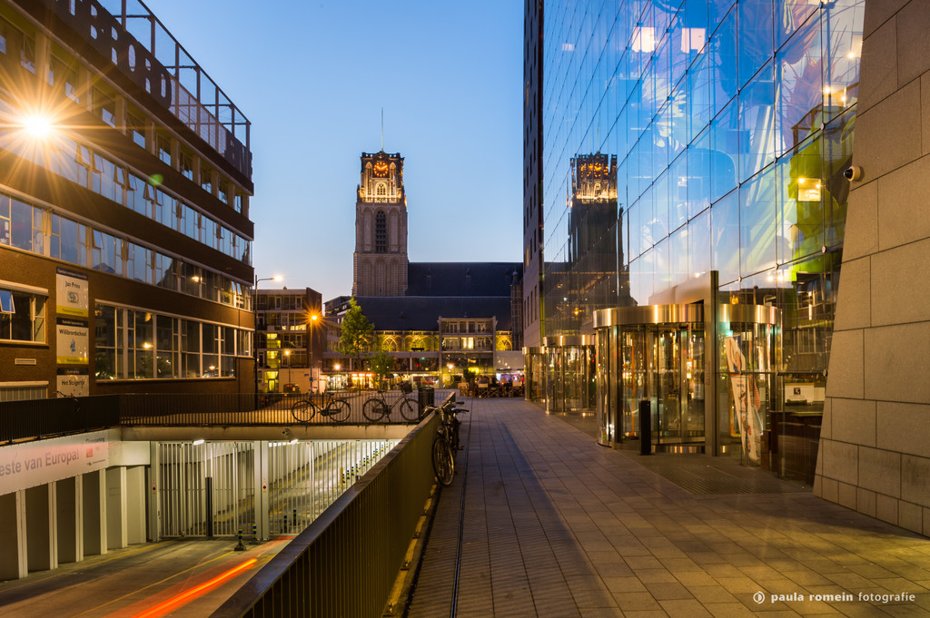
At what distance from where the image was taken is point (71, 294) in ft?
82.2

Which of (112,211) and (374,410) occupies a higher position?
(112,211)

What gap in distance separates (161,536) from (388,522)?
2396cm

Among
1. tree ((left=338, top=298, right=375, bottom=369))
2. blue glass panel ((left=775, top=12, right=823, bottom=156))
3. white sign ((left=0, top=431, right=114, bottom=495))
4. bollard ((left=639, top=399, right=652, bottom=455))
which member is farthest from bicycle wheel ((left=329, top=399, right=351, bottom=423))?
tree ((left=338, top=298, right=375, bottom=369))

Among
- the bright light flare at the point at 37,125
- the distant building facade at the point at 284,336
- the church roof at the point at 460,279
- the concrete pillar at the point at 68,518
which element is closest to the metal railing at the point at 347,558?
the concrete pillar at the point at 68,518

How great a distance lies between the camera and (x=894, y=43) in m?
9.44

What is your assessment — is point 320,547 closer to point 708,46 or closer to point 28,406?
point 708,46

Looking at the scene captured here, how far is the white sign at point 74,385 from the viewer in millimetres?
24109

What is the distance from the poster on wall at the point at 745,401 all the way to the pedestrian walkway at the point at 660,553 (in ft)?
3.83

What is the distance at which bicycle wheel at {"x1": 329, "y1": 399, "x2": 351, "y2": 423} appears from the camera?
83.0ft

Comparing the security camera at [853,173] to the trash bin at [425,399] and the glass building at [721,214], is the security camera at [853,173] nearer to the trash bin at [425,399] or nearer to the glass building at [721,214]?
the glass building at [721,214]

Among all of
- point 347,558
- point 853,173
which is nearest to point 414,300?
point 853,173

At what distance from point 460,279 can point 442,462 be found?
137m

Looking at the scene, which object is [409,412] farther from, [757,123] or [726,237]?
[757,123]

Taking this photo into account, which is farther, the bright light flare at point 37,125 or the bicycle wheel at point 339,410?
the bicycle wheel at point 339,410
